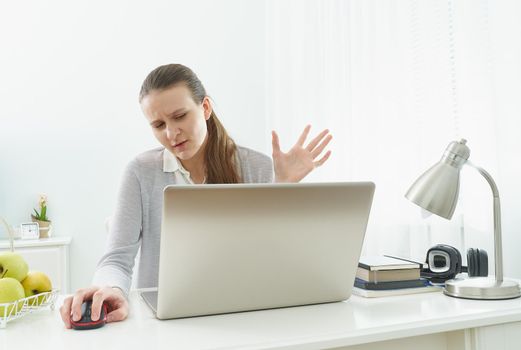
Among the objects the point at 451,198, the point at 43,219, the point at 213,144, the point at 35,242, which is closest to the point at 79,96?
the point at 43,219


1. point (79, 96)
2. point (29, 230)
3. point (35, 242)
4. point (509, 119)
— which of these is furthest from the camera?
point (79, 96)

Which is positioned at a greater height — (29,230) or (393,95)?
(393,95)

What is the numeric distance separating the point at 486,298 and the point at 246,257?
536 millimetres

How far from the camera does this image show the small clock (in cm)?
285

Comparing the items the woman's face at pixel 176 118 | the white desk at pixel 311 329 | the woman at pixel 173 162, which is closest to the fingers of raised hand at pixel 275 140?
the woman at pixel 173 162

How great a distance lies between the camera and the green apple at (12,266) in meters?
0.93

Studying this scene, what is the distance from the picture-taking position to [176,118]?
139 centimetres

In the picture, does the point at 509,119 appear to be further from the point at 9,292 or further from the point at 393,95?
the point at 9,292

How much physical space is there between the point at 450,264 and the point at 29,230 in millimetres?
2455

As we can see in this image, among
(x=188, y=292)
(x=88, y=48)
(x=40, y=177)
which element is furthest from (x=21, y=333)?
(x=88, y=48)

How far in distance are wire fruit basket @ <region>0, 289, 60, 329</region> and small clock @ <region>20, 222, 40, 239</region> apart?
80.4 inches

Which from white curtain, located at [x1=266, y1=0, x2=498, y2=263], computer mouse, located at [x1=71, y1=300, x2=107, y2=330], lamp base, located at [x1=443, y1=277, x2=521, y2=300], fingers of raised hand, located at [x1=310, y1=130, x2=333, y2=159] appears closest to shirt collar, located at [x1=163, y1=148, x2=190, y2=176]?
fingers of raised hand, located at [x1=310, y1=130, x2=333, y2=159]

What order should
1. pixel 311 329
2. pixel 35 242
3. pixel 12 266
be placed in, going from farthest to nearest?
pixel 35 242
pixel 12 266
pixel 311 329

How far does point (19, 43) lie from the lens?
3062mm
